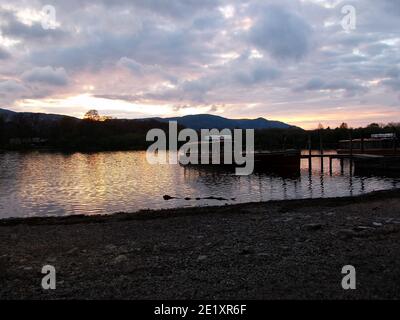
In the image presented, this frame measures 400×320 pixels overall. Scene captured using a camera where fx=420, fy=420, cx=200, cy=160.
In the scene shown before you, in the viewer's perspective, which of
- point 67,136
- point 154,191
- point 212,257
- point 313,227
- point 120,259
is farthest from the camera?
point 67,136

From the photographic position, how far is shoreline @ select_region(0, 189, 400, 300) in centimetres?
823

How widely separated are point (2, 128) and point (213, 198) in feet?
509

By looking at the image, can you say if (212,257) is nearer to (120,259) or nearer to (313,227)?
(120,259)

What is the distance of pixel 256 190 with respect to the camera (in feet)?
117

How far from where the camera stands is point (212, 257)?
1075 centimetres

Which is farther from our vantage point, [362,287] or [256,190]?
[256,190]

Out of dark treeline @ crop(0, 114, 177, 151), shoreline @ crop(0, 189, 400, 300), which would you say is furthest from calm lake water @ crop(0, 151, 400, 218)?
dark treeline @ crop(0, 114, 177, 151)

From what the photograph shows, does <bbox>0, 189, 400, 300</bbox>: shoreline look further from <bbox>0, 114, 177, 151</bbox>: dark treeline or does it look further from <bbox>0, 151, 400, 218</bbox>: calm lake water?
<bbox>0, 114, 177, 151</bbox>: dark treeline

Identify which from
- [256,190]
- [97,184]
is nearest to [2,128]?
[97,184]

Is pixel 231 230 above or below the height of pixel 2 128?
below

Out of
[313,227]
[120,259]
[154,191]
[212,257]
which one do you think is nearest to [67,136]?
[154,191]

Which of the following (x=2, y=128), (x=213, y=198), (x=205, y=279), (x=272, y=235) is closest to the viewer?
(x=205, y=279)
